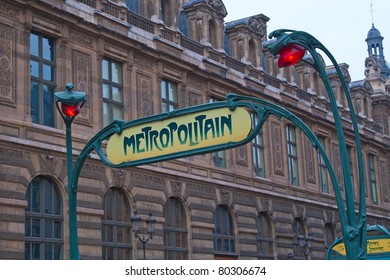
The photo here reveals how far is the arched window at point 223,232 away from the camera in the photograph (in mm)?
32719

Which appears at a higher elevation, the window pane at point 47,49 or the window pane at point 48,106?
the window pane at point 47,49

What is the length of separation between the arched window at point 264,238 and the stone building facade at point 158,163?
0.08m

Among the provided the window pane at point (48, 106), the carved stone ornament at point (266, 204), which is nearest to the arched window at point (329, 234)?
the carved stone ornament at point (266, 204)

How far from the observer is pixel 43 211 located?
968 inches

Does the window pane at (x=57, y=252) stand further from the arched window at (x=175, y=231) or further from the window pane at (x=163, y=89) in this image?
the window pane at (x=163, y=89)

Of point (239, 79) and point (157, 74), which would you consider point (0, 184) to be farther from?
point (239, 79)

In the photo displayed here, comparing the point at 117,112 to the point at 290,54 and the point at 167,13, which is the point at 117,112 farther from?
the point at 290,54

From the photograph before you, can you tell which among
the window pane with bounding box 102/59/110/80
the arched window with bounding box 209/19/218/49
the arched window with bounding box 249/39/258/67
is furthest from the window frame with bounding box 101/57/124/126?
the arched window with bounding box 249/39/258/67

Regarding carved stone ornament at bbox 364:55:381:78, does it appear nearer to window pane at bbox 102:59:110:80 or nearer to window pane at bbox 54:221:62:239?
window pane at bbox 102:59:110:80

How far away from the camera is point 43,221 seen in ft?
80.5

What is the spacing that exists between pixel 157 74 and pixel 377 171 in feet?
76.5

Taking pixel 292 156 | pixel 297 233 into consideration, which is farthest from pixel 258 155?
pixel 297 233

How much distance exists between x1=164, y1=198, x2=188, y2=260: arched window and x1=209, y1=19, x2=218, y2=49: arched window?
8725mm

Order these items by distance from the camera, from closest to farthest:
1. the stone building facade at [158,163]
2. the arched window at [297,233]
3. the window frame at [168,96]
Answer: the stone building facade at [158,163] < the window frame at [168,96] < the arched window at [297,233]
